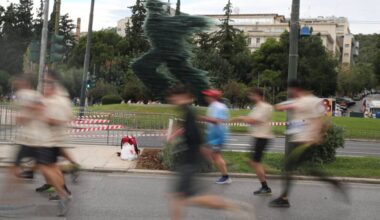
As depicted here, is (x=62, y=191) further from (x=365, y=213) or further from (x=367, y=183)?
(x=367, y=183)

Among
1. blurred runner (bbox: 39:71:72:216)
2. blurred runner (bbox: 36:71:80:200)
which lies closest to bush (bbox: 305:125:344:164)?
blurred runner (bbox: 36:71:80:200)

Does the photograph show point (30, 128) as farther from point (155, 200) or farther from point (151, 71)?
point (151, 71)

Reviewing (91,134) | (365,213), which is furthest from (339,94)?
(365,213)

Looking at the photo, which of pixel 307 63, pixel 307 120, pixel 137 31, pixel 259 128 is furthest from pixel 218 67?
pixel 307 120

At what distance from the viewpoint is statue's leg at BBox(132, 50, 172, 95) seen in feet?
50.0

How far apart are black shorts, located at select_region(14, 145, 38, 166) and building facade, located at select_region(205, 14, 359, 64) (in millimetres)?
110855

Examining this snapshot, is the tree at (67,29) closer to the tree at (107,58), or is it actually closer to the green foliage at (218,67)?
the tree at (107,58)

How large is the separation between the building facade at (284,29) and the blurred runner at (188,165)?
11199 cm

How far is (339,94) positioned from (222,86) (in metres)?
63.3

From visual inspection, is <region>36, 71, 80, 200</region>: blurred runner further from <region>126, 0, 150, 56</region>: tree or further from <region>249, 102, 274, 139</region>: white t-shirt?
<region>126, 0, 150, 56</region>: tree

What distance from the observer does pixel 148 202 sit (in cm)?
841

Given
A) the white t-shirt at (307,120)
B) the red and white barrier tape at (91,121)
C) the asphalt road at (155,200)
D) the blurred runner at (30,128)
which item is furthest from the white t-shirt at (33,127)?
the red and white barrier tape at (91,121)

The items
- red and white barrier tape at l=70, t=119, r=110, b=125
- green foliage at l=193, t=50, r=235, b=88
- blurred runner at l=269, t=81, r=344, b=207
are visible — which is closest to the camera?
blurred runner at l=269, t=81, r=344, b=207

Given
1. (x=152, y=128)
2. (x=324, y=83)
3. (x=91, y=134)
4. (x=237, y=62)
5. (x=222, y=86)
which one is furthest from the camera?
(x=237, y=62)
